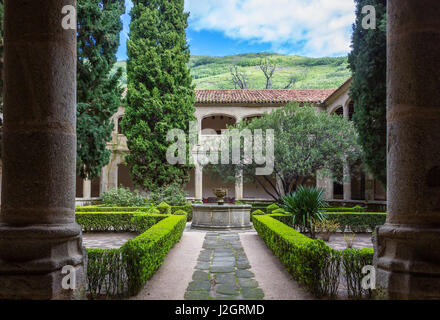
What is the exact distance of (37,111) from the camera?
302 cm

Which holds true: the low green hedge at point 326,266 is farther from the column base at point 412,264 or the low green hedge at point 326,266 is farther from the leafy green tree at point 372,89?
the leafy green tree at point 372,89

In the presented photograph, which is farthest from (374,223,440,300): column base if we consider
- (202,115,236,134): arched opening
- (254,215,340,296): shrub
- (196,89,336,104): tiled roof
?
(202,115,236,134): arched opening

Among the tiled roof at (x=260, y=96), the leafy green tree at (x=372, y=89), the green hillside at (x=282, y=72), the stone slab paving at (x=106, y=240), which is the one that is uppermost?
the green hillside at (x=282, y=72)

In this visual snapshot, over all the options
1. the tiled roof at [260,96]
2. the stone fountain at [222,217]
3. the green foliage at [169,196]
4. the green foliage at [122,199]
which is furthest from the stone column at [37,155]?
the tiled roof at [260,96]

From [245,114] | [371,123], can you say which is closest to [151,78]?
[245,114]

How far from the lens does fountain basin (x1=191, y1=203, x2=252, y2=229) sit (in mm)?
11102

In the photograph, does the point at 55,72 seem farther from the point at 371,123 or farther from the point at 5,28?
the point at 371,123

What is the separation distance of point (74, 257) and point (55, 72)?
1644mm

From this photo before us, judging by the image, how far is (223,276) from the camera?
5105mm

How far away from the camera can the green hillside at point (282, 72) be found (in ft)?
159

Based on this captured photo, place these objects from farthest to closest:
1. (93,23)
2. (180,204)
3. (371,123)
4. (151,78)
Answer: (151,78) < (180,204) < (93,23) < (371,123)

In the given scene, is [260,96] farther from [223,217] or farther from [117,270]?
[117,270]

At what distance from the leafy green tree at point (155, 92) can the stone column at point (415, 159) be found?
1477cm
